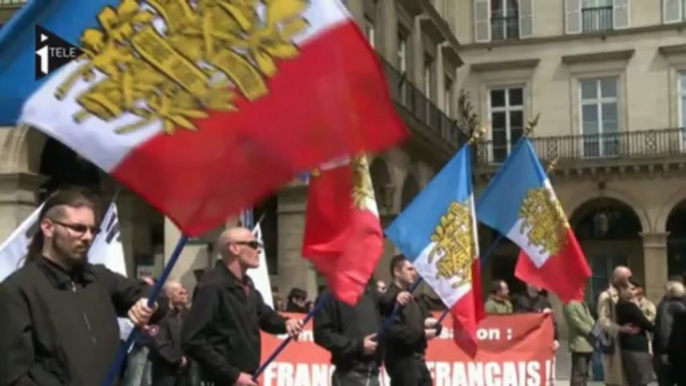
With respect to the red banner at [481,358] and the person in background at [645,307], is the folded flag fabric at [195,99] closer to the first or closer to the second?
the red banner at [481,358]

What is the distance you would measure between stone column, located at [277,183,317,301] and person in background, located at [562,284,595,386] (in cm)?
634

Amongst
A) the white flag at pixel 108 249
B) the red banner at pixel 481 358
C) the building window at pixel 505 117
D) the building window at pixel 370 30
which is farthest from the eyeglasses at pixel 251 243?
the building window at pixel 505 117

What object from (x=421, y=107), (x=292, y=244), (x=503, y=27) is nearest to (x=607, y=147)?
(x=503, y=27)

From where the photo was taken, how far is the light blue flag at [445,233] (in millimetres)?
9016

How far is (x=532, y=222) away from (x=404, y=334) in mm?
2739

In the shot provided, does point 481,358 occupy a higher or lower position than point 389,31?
lower

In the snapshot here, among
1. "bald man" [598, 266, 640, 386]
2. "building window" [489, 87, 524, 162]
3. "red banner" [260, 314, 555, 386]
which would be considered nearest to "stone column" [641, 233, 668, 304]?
"building window" [489, 87, 524, 162]

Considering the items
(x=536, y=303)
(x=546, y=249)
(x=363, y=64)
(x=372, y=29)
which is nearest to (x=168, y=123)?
(x=363, y=64)

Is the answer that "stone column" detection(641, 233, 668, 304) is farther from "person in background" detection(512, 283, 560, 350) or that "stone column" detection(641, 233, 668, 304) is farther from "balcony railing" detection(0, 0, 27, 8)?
"balcony railing" detection(0, 0, 27, 8)

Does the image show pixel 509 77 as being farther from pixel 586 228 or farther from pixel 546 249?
pixel 546 249

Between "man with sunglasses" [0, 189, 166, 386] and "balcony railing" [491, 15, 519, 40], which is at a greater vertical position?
"balcony railing" [491, 15, 519, 40]

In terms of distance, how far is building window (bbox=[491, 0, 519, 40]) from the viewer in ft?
126

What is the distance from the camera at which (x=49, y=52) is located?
4.11 meters

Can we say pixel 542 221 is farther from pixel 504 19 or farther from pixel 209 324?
pixel 504 19
